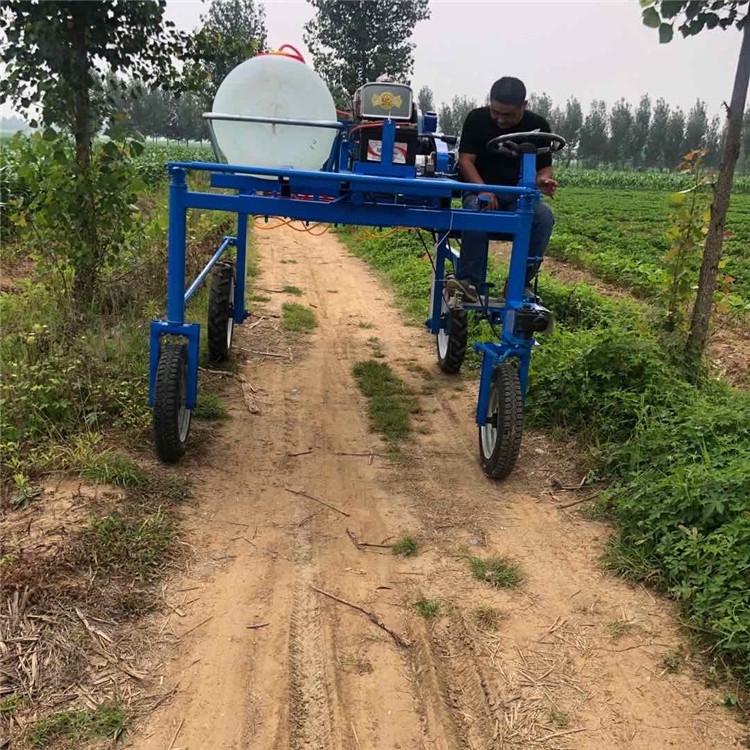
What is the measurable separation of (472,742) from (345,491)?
1.95 meters

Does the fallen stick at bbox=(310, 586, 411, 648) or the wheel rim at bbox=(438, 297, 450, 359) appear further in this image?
the wheel rim at bbox=(438, 297, 450, 359)

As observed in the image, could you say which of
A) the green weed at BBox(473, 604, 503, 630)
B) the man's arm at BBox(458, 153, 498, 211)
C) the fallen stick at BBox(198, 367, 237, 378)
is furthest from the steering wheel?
the fallen stick at BBox(198, 367, 237, 378)

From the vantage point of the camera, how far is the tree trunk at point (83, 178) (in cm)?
539

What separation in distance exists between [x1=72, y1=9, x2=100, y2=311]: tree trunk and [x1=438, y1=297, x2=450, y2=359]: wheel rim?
3.12 meters

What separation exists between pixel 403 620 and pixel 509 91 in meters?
3.68

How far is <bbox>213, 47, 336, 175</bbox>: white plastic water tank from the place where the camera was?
4.02 m

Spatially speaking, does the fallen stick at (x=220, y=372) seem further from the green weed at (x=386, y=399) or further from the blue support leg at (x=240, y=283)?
the green weed at (x=386, y=399)

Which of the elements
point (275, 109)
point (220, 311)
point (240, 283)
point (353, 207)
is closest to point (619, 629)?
point (353, 207)

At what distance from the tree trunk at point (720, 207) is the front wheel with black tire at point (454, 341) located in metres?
1.88

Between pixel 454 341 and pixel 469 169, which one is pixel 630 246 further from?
pixel 469 169

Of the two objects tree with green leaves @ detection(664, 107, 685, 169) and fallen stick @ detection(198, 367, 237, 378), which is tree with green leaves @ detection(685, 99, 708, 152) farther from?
fallen stick @ detection(198, 367, 237, 378)

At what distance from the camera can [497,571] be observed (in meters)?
3.44

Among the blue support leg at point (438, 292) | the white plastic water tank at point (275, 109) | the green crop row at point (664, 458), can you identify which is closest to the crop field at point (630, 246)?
the green crop row at point (664, 458)

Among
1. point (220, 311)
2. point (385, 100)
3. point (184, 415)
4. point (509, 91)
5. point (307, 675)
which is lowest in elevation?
point (307, 675)
